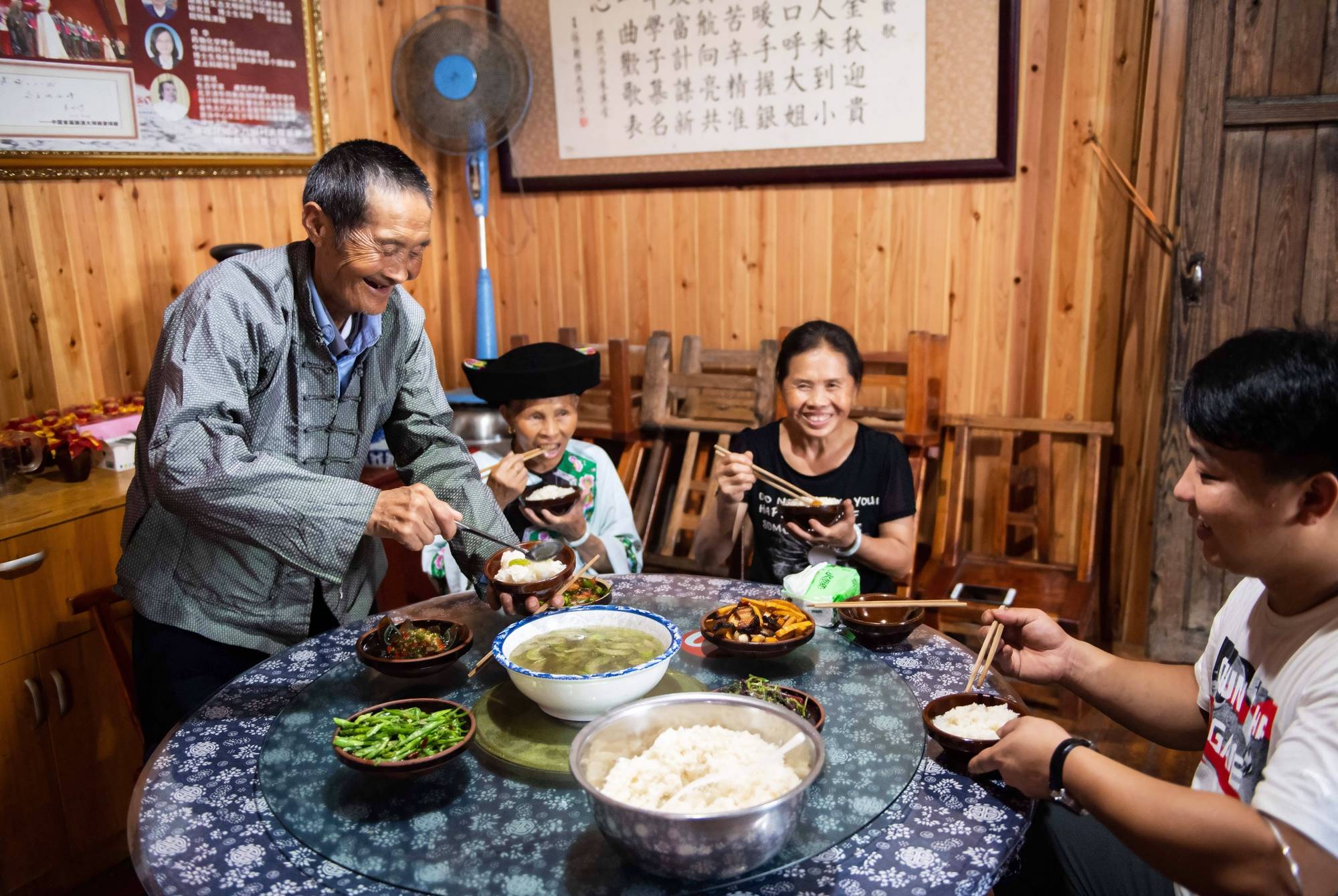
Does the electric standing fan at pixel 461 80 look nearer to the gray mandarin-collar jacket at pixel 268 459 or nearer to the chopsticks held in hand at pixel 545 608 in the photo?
the gray mandarin-collar jacket at pixel 268 459

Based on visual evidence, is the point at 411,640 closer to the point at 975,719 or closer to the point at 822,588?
the point at 822,588

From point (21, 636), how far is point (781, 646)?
207cm

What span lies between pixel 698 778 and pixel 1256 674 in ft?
2.62

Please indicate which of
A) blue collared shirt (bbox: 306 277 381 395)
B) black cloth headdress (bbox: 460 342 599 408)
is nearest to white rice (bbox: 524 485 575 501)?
black cloth headdress (bbox: 460 342 599 408)

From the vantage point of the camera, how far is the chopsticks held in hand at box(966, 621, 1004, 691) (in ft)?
5.62

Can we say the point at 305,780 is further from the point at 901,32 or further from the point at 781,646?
the point at 901,32

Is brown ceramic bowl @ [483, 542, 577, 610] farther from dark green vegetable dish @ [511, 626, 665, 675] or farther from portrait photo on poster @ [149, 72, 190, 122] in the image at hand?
portrait photo on poster @ [149, 72, 190, 122]

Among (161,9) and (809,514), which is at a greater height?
(161,9)

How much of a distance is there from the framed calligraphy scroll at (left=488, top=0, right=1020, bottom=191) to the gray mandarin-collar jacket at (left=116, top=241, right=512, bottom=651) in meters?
2.10

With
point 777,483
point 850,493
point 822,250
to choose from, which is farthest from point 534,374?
point 822,250

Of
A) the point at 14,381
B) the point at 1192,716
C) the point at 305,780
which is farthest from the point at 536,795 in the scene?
the point at 14,381

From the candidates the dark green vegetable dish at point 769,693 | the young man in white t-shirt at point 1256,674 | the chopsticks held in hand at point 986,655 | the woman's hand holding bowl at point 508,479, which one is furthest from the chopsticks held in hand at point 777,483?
the young man in white t-shirt at point 1256,674

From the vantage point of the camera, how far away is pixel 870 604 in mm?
1904

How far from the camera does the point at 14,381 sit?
310 centimetres
